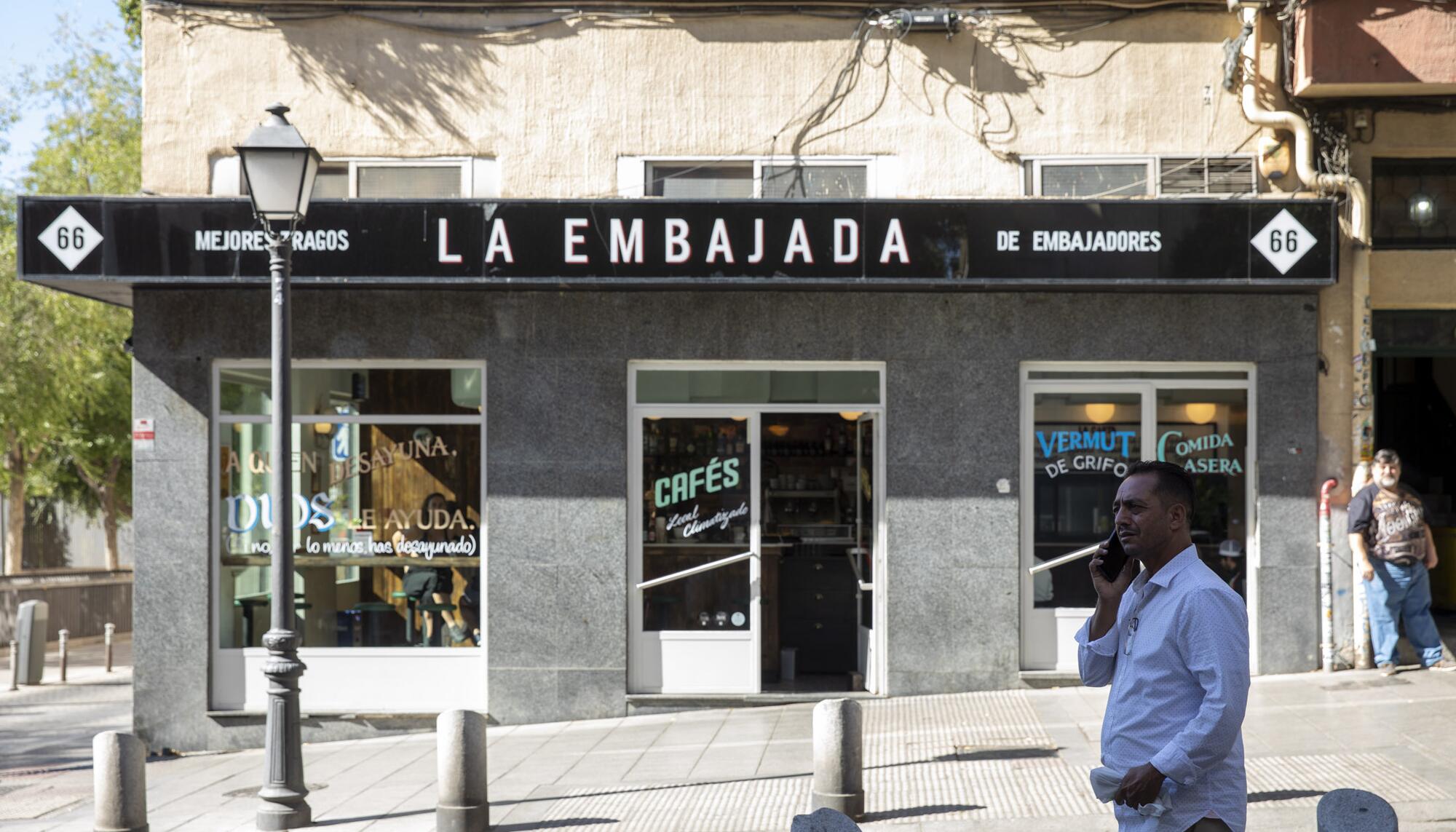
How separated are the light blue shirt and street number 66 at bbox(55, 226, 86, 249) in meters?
9.36

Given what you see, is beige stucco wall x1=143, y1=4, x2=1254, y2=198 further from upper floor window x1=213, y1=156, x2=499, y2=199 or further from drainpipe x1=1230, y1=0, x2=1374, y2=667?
drainpipe x1=1230, y1=0, x2=1374, y2=667

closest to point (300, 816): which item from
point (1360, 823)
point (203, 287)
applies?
point (203, 287)

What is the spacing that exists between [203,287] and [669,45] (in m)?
4.23

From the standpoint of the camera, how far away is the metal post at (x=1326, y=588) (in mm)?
Result: 11273

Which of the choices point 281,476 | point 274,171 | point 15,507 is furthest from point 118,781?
point 15,507

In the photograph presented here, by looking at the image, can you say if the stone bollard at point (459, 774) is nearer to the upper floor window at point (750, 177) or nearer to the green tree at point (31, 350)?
the upper floor window at point (750, 177)

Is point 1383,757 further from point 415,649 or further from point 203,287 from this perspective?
point 203,287

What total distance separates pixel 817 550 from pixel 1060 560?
197cm

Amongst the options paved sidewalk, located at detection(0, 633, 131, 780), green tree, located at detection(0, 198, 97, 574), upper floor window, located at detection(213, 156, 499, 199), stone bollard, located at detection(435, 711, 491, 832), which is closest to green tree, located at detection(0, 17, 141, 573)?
green tree, located at detection(0, 198, 97, 574)

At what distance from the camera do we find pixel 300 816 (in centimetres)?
845

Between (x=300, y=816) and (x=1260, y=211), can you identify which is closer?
(x=300, y=816)

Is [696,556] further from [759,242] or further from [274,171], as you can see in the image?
[274,171]

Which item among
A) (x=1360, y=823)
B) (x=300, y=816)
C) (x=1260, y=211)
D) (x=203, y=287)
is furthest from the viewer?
(x=203, y=287)

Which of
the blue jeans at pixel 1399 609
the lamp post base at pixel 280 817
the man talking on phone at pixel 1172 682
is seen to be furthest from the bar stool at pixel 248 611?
the man talking on phone at pixel 1172 682
